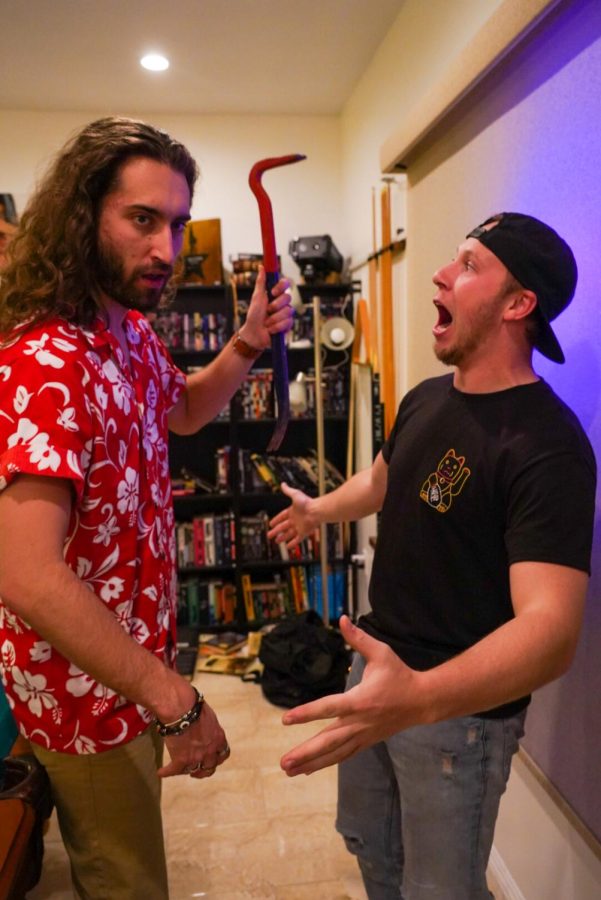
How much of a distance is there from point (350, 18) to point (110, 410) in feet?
7.15

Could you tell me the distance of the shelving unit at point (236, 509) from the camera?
3395 millimetres

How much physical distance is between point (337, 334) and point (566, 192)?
2.16m

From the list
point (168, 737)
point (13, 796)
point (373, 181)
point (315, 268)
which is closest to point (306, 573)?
point (315, 268)

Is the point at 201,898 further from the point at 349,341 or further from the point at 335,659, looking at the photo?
the point at 349,341

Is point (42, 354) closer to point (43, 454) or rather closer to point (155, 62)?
point (43, 454)

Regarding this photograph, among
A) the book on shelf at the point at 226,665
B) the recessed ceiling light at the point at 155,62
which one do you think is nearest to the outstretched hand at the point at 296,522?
the book on shelf at the point at 226,665

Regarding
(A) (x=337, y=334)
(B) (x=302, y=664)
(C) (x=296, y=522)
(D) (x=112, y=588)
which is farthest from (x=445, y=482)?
(A) (x=337, y=334)

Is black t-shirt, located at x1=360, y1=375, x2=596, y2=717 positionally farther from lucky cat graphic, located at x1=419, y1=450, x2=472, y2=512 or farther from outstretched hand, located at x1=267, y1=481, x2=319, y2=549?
outstretched hand, located at x1=267, y1=481, x2=319, y2=549

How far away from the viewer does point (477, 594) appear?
107cm

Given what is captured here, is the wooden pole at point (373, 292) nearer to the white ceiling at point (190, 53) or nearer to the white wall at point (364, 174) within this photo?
the white wall at point (364, 174)

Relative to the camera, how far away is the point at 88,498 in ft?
3.26

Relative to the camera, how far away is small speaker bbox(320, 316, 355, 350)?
3295mm

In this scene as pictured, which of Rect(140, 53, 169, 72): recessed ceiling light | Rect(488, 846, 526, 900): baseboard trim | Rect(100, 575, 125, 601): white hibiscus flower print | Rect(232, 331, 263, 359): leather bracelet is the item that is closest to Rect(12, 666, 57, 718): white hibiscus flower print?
Rect(100, 575, 125, 601): white hibiscus flower print

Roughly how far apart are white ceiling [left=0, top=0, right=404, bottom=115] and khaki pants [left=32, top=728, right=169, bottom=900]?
249cm
